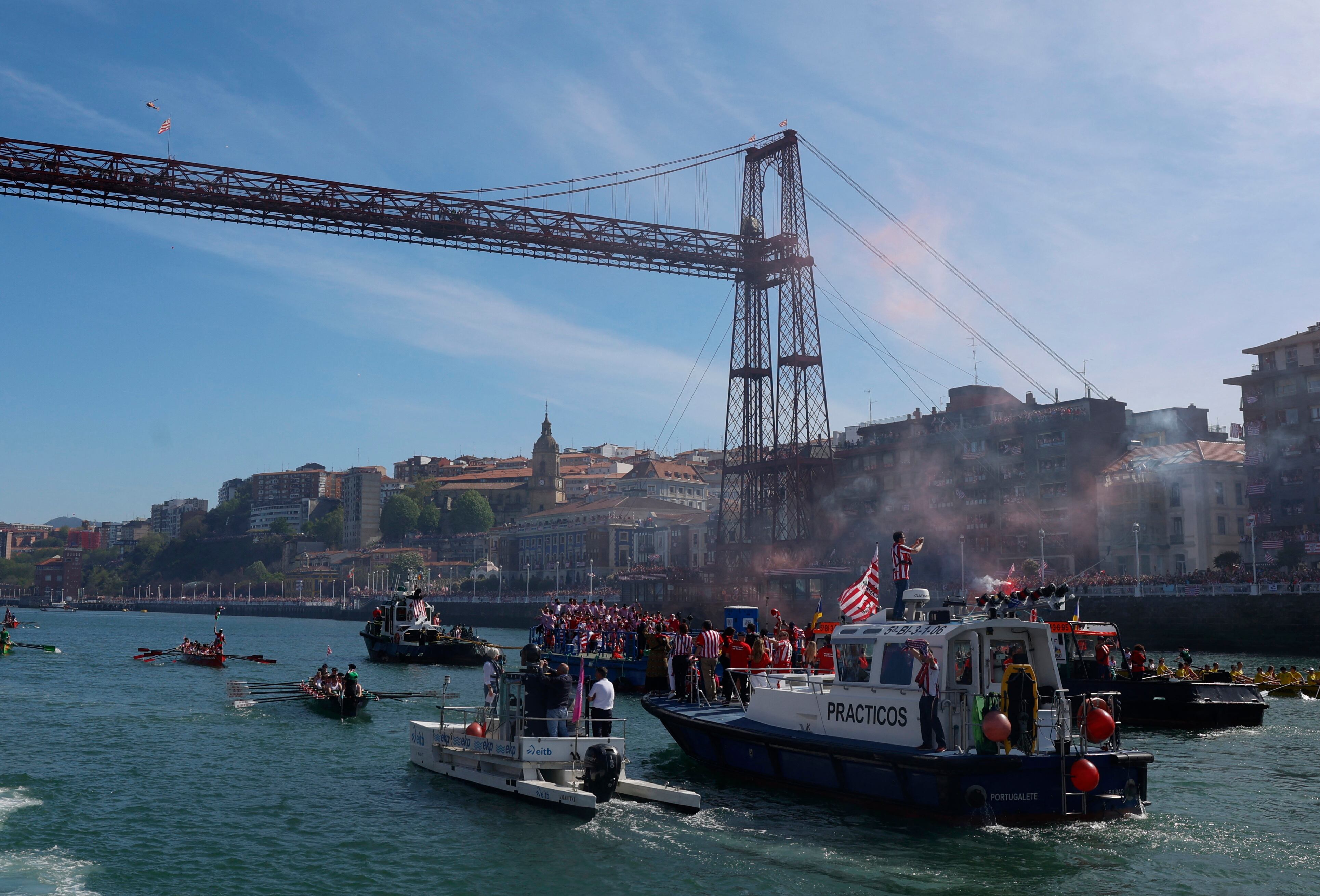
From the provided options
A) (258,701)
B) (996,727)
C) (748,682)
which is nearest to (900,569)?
(996,727)

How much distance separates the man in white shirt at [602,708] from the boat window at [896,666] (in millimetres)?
4220

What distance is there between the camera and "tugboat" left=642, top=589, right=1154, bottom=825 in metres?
15.5

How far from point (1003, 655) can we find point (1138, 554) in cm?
5875

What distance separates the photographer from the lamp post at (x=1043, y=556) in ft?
216

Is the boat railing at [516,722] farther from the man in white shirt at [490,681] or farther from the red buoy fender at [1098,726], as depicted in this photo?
the red buoy fender at [1098,726]

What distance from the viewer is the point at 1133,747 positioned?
2398 centimetres

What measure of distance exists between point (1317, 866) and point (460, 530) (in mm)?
182746

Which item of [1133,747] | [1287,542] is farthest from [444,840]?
[1287,542]

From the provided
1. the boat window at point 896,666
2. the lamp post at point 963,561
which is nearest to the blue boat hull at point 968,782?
the boat window at point 896,666

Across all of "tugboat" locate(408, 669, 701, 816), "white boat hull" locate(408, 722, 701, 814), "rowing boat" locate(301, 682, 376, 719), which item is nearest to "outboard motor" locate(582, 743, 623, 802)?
"tugboat" locate(408, 669, 701, 816)

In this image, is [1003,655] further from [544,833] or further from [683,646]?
[683,646]

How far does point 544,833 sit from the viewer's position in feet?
52.3

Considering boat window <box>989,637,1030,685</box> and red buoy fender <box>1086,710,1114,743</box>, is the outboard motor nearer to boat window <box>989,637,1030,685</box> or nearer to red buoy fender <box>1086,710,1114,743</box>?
boat window <box>989,637,1030,685</box>

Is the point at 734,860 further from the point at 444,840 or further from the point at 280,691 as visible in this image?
the point at 280,691
